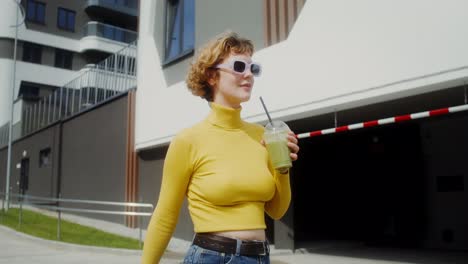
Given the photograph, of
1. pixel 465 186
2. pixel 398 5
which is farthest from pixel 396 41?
pixel 465 186

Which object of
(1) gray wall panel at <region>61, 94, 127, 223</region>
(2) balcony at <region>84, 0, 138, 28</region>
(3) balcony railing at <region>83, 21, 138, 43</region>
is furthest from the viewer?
(2) balcony at <region>84, 0, 138, 28</region>

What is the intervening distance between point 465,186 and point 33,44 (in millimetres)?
35903

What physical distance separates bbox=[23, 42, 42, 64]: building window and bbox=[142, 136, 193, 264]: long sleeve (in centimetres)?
3979

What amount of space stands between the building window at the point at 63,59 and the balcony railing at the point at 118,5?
4.27m

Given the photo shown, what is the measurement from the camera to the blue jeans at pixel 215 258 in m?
2.10

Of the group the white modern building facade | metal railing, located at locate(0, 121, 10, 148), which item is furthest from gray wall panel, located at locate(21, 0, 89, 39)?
metal railing, located at locate(0, 121, 10, 148)

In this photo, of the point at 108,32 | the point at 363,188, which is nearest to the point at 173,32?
the point at 363,188

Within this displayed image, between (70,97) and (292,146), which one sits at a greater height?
(70,97)

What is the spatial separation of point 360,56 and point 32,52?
36603 millimetres

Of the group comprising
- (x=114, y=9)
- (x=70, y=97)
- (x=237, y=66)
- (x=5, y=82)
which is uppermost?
(x=114, y=9)

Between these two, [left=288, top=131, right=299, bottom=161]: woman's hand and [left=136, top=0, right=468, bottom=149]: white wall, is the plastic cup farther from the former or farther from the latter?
[left=136, top=0, right=468, bottom=149]: white wall

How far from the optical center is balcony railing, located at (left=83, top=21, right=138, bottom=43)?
38.3m

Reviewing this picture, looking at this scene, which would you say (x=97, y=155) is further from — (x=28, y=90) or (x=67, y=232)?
(x=28, y=90)

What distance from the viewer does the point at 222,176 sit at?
219cm
